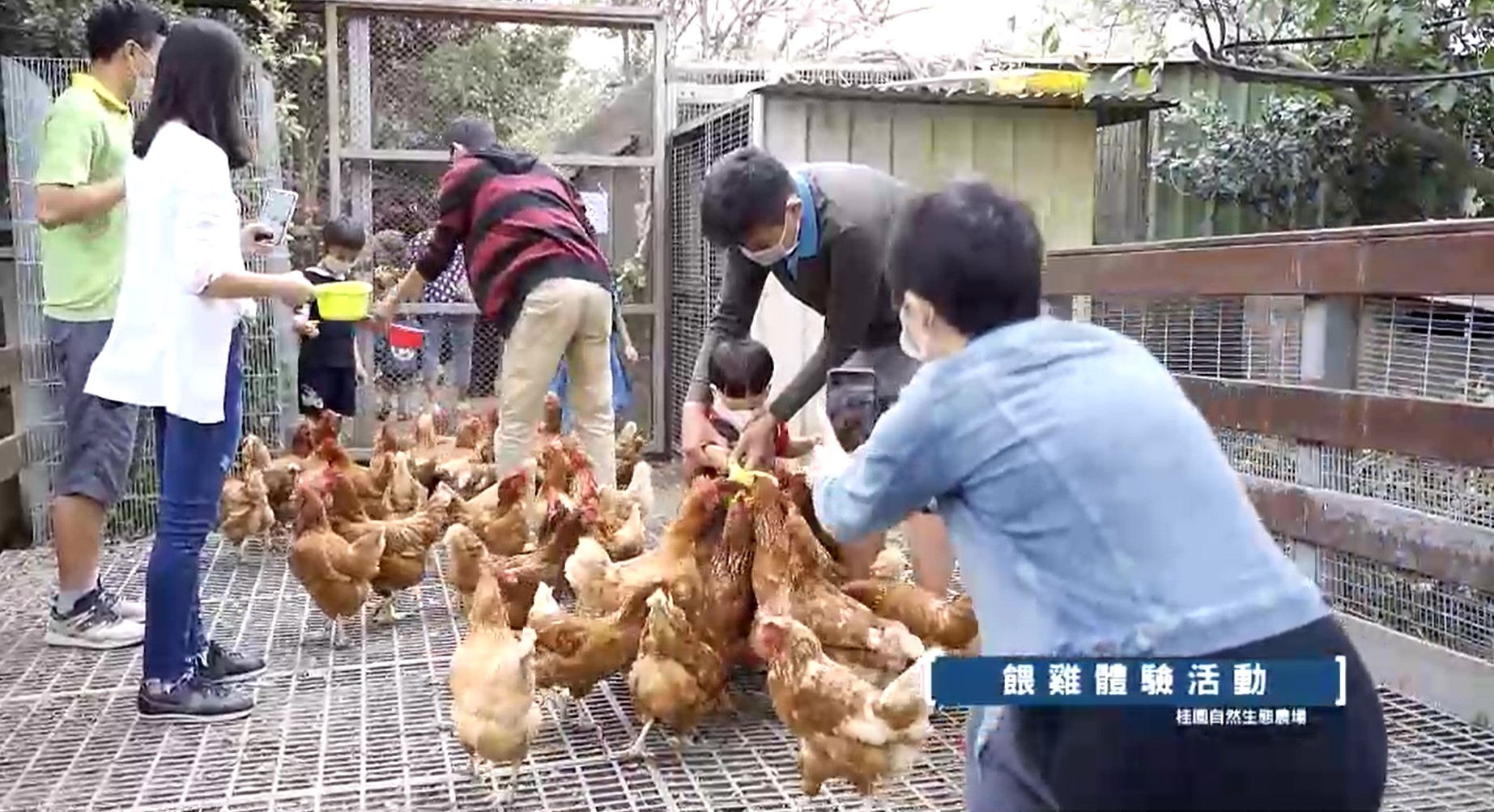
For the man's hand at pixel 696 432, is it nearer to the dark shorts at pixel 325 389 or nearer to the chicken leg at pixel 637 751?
the chicken leg at pixel 637 751

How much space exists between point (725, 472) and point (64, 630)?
7.38 feet

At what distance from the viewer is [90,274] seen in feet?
12.9

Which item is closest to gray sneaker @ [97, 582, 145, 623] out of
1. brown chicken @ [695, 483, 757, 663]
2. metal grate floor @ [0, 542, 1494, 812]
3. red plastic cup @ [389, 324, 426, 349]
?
metal grate floor @ [0, 542, 1494, 812]

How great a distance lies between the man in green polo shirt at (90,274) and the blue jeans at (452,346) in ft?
9.94

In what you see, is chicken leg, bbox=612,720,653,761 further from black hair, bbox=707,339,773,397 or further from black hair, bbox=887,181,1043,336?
black hair, bbox=887,181,1043,336

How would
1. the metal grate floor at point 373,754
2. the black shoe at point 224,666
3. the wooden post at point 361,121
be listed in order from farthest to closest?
the wooden post at point 361,121 → the black shoe at point 224,666 → the metal grate floor at point 373,754

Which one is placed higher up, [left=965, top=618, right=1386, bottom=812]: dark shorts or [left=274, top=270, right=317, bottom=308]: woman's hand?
[left=274, top=270, right=317, bottom=308]: woman's hand

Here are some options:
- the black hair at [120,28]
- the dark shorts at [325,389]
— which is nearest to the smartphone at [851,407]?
the black hair at [120,28]

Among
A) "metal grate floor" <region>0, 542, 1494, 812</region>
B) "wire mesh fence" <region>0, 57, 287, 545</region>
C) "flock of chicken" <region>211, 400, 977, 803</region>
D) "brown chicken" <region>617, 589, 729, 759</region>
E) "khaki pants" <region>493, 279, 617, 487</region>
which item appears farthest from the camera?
"wire mesh fence" <region>0, 57, 287, 545</region>

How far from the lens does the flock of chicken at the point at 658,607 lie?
2.55m

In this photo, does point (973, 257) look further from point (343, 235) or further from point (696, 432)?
point (343, 235)

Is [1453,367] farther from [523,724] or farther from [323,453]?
[323,453]

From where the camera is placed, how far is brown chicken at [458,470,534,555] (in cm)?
409

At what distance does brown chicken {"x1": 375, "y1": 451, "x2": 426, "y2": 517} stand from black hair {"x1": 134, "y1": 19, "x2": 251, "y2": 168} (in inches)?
75.4
